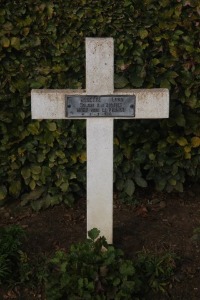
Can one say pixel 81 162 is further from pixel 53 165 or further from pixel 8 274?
pixel 8 274

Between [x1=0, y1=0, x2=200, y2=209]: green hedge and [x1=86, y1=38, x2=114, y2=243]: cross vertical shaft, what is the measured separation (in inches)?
30.1

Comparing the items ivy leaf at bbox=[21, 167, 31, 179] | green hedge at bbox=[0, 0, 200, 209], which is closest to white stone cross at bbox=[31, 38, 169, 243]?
green hedge at bbox=[0, 0, 200, 209]

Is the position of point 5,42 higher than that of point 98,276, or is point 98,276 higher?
point 5,42

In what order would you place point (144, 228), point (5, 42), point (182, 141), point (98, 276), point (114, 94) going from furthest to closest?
point (182, 141) < point (144, 228) < point (5, 42) < point (114, 94) < point (98, 276)

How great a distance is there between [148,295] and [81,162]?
1.44 metres

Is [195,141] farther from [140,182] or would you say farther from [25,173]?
[25,173]

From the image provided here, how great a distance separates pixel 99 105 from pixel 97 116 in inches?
3.0

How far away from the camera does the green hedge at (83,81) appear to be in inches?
178

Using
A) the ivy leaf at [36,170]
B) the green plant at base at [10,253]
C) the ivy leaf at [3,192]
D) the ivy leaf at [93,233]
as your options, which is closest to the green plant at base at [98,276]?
the ivy leaf at [93,233]

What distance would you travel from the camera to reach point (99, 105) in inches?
153

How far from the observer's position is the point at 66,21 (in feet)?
14.8

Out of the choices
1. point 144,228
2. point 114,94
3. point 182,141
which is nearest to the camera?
point 114,94

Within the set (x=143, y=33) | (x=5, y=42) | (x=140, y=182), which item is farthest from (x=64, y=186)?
(x=143, y=33)

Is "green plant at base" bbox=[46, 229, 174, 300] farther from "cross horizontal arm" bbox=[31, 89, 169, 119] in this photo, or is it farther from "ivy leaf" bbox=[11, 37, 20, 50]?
"ivy leaf" bbox=[11, 37, 20, 50]
